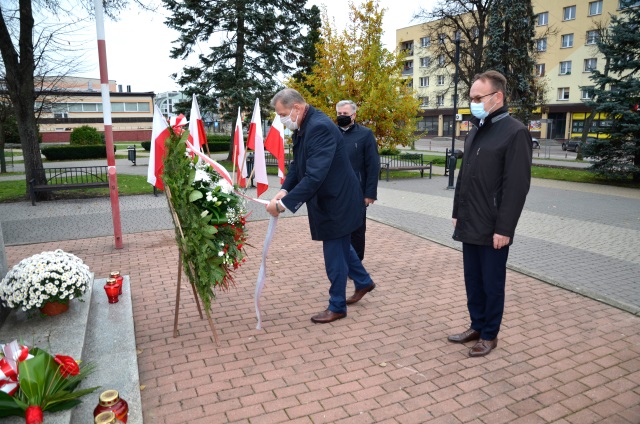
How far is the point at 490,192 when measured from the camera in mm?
3574

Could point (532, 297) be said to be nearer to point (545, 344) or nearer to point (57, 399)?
point (545, 344)

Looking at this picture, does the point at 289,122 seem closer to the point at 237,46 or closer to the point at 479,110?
the point at 479,110

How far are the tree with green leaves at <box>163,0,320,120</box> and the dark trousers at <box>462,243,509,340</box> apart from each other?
1944 cm

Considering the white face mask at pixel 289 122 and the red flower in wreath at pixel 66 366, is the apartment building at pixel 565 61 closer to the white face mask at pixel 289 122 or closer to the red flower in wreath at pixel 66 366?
the white face mask at pixel 289 122

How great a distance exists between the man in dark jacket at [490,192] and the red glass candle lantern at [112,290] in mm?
3312

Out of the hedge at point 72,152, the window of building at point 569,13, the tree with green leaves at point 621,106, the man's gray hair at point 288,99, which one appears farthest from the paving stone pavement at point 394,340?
the window of building at point 569,13

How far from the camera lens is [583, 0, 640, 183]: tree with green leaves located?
51.0 ft

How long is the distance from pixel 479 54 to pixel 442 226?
22365mm

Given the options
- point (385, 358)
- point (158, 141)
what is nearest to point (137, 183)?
point (158, 141)

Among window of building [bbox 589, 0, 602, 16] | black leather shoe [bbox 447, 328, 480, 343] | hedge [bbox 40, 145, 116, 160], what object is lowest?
Result: black leather shoe [bbox 447, 328, 480, 343]

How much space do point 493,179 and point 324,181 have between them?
1.39 m

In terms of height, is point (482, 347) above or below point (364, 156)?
below

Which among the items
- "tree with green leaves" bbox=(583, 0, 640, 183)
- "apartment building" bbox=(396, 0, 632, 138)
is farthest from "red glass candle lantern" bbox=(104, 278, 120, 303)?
"apartment building" bbox=(396, 0, 632, 138)

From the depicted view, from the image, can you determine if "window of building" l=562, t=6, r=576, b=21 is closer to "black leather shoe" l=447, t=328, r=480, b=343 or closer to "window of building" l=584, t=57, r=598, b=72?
"window of building" l=584, t=57, r=598, b=72
